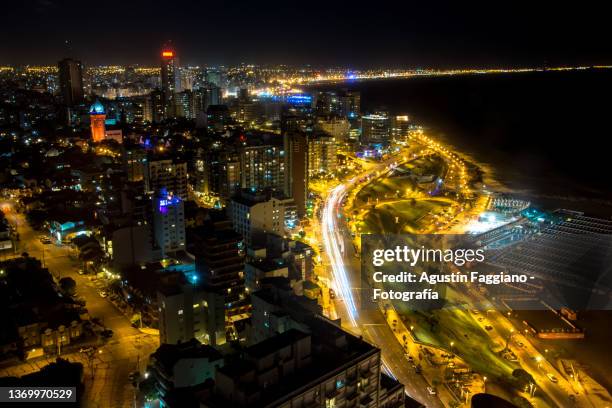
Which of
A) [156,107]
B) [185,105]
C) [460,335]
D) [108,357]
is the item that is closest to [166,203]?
[108,357]

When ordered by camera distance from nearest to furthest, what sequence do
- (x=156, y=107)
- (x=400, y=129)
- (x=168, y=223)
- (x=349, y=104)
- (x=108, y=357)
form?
(x=108, y=357) < (x=168, y=223) < (x=400, y=129) < (x=156, y=107) < (x=349, y=104)

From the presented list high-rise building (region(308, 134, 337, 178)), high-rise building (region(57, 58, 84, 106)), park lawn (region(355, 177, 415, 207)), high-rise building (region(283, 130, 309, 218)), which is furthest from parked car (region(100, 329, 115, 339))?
high-rise building (region(57, 58, 84, 106))

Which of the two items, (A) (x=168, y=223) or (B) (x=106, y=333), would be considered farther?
(A) (x=168, y=223)

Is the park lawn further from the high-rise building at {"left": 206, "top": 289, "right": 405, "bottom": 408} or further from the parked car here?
the high-rise building at {"left": 206, "top": 289, "right": 405, "bottom": 408}

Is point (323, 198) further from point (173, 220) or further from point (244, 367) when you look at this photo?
point (244, 367)

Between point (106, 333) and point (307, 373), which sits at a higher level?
point (307, 373)

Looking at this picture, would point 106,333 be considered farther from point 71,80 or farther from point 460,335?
point 71,80

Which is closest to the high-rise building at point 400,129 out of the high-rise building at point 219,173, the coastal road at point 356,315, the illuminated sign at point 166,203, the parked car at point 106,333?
the high-rise building at point 219,173
